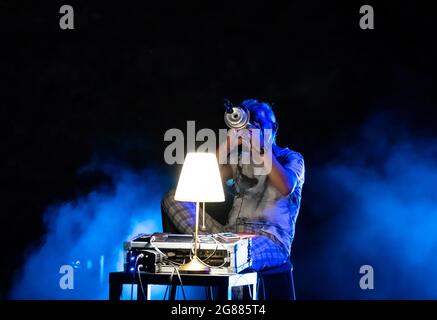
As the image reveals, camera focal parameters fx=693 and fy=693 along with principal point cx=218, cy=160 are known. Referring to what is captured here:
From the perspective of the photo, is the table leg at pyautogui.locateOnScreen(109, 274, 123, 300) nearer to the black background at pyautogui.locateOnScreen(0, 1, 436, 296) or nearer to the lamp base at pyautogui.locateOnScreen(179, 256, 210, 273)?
the lamp base at pyautogui.locateOnScreen(179, 256, 210, 273)

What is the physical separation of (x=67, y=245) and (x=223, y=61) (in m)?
1.30

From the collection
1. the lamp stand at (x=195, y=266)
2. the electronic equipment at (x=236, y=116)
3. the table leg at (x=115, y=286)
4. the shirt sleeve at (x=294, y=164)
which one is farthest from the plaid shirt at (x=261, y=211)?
the table leg at (x=115, y=286)

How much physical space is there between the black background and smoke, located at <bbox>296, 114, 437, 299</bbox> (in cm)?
15

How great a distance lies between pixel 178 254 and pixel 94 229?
1300 millimetres

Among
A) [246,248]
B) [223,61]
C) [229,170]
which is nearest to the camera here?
[246,248]

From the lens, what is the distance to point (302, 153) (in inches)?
142

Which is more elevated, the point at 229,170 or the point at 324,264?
the point at 229,170

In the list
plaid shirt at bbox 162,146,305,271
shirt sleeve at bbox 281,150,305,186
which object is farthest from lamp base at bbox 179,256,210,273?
shirt sleeve at bbox 281,150,305,186

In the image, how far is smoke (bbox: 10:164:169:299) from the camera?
3732mm
